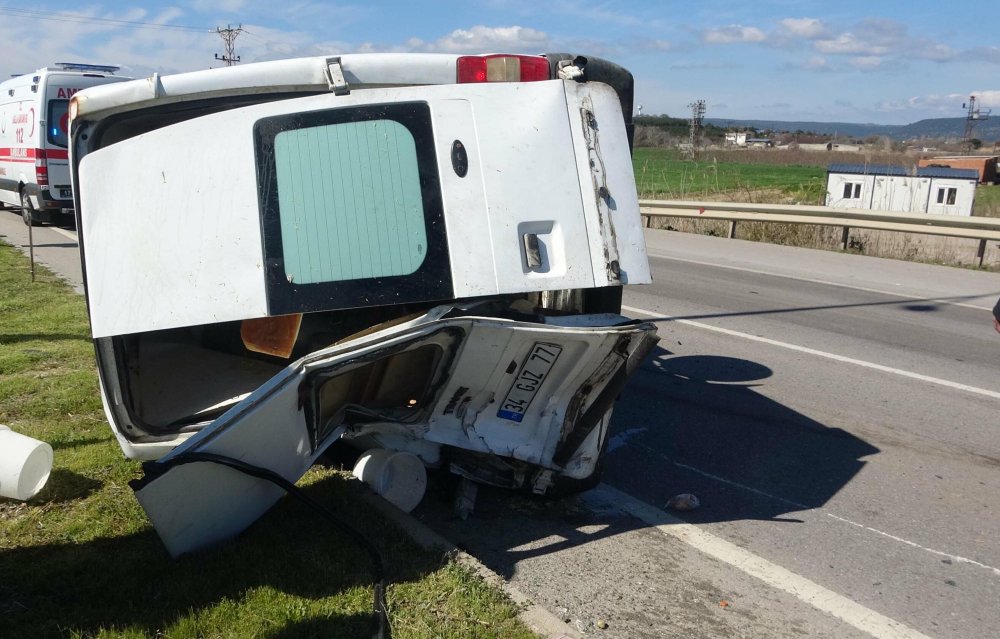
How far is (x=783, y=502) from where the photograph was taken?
190 inches

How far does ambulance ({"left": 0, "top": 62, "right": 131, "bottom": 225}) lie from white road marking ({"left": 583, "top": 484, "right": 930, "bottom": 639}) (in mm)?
14887

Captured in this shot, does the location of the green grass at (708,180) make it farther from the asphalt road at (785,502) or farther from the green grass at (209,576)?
the green grass at (209,576)

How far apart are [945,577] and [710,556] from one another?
1.04 m

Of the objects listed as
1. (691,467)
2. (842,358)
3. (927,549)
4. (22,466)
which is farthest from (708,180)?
(22,466)

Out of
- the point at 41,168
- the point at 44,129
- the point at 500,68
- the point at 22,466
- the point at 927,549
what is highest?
the point at 500,68

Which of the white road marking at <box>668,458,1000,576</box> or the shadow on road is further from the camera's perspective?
the shadow on road

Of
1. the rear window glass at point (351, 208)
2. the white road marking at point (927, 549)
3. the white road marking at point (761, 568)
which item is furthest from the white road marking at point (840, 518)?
the rear window glass at point (351, 208)

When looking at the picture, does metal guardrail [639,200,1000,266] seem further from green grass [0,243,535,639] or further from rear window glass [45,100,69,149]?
green grass [0,243,535,639]

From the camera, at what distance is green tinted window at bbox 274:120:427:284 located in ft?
12.0

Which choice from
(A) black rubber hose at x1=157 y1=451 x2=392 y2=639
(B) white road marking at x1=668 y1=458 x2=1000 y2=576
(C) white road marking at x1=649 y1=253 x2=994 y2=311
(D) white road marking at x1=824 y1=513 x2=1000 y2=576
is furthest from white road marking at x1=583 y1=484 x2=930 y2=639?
(C) white road marking at x1=649 y1=253 x2=994 y2=311

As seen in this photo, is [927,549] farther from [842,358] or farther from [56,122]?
[56,122]

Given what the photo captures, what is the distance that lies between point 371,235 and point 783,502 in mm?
2719

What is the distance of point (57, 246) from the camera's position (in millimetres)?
15188

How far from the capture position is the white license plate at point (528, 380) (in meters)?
3.86
